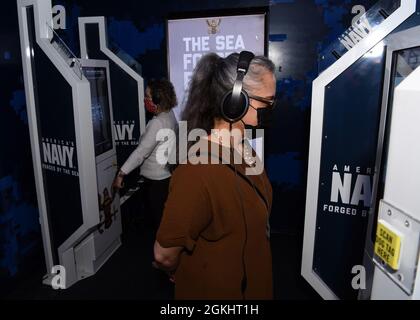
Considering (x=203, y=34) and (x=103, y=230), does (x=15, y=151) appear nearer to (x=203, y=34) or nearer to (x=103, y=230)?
(x=103, y=230)

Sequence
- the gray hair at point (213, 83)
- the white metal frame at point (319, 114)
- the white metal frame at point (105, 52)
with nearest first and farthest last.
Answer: the gray hair at point (213, 83)
the white metal frame at point (319, 114)
the white metal frame at point (105, 52)

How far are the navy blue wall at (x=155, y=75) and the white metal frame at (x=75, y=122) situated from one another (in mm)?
252

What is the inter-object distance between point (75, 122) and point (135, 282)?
1.43m

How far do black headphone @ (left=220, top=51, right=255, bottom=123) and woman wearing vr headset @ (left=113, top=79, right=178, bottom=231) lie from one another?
1701mm

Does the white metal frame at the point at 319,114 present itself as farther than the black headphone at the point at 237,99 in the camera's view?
Yes

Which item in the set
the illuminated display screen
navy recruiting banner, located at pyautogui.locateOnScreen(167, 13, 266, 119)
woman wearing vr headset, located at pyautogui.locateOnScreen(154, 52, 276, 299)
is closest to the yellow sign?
woman wearing vr headset, located at pyautogui.locateOnScreen(154, 52, 276, 299)

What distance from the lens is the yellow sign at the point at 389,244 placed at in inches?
21.0

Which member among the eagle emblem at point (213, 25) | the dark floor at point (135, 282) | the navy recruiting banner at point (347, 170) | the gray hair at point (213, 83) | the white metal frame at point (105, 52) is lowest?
the dark floor at point (135, 282)

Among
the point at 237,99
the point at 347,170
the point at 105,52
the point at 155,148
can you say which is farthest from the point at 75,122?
the point at 347,170

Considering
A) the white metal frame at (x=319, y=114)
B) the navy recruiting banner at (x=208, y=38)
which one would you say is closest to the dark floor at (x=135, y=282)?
the white metal frame at (x=319, y=114)

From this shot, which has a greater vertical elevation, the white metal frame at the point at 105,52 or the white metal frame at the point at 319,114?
the white metal frame at the point at 105,52

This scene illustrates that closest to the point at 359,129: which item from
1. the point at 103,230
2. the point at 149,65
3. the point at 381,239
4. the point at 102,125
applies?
the point at 381,239

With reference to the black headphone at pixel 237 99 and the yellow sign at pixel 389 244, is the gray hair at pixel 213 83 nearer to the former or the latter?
the black headphone at pixel 237 99

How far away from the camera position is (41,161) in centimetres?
259
